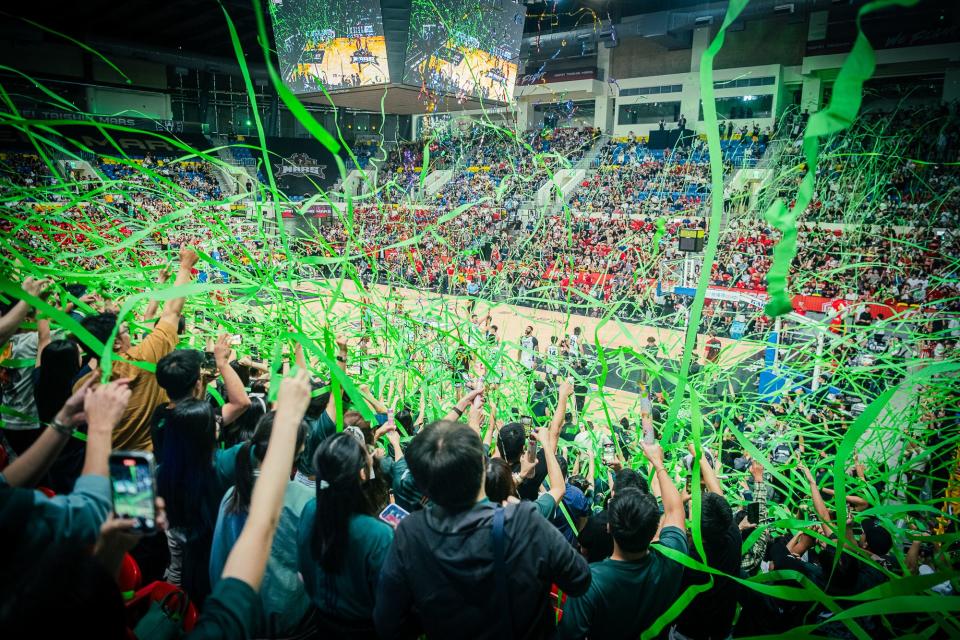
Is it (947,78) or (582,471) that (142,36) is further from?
(947,78)

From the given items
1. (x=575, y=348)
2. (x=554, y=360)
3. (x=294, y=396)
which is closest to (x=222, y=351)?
(x=294, y=396)

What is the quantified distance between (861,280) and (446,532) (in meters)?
10.9

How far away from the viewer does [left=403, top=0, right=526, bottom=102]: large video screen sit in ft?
46.3

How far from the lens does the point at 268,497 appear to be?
985 millimetres

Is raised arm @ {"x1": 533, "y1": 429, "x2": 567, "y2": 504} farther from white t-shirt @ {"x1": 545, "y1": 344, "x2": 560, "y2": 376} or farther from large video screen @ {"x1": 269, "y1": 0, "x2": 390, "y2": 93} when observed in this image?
large video screen @ {"x1": 269, "y1": 0, "x2": 390, "y2": 93}

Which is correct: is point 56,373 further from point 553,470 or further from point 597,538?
point 597,538

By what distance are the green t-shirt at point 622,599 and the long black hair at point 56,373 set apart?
7.02ft

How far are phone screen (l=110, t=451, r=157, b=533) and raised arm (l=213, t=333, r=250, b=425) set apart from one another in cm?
107

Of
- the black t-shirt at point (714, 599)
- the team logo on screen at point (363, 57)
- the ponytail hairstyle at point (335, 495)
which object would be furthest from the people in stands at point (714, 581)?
the team logo on screen at point (363, 57)

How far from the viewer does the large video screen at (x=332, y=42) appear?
48.4 ft

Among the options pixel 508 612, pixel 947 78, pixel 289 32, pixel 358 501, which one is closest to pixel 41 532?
pixel 358 501

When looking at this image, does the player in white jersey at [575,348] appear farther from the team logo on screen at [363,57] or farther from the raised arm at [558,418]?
the team logo on screen at [363,57]

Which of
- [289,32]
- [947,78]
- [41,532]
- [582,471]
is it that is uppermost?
[289,32]

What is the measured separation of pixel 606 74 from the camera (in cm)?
2241
